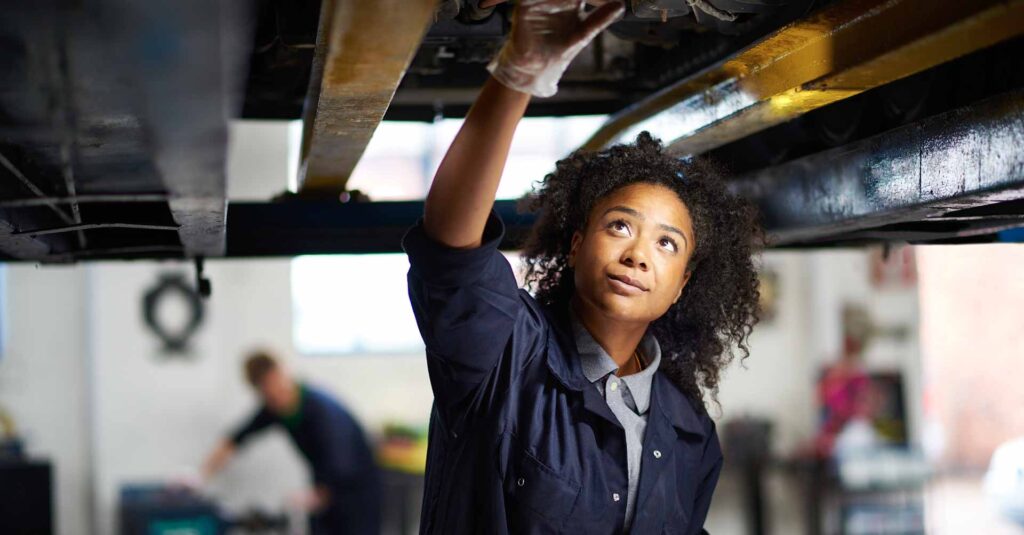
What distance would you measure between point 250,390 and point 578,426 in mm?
5966

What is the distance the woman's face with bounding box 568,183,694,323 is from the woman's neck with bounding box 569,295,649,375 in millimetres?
20

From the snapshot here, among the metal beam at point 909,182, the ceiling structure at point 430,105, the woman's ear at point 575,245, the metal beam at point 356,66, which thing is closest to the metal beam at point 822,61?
the ceiling structure at point 430,105

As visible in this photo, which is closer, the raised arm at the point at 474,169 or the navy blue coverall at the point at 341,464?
the raised arm at the point at 474,169

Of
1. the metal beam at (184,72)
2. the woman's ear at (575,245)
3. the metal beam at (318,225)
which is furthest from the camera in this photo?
the metal beam at (318,225)

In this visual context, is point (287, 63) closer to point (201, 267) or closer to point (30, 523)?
point (201, 267)

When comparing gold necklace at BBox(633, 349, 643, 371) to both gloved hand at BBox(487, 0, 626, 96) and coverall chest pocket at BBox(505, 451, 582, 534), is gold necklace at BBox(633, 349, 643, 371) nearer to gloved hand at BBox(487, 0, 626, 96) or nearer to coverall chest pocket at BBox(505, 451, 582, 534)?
coverall chest pocket at BBox(505, 451, 582, 534)

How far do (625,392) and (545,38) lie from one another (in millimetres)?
796

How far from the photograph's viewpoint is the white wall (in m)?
7.11

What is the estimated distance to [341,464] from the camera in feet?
19.7

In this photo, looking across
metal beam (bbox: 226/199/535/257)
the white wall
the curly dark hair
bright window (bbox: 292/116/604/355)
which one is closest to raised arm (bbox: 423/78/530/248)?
the curly dark hair

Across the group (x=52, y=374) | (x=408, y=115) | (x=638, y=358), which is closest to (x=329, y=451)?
(x=52, y=374)

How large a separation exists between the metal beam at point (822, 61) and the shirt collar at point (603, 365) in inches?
15.2

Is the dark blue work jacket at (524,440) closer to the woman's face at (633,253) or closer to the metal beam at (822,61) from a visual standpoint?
the woman's face at (633,253)

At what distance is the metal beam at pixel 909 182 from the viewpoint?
154cm
